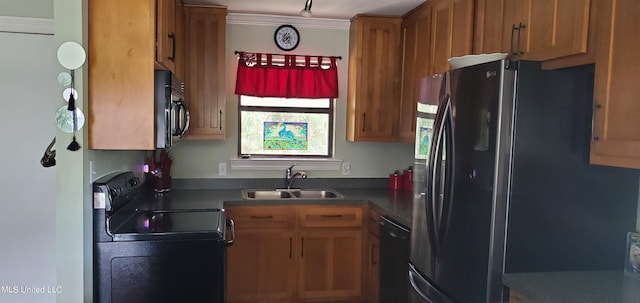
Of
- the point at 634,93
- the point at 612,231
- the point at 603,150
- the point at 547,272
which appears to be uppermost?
the point at 634,93

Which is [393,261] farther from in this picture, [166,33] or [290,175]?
[166,33]

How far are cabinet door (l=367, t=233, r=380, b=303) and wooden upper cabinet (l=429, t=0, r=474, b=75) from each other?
4.19ft

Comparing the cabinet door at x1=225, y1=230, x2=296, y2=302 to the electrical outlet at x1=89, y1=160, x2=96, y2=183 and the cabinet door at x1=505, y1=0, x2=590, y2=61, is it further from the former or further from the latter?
the cabinet door at x1=505, y1=0, x2=590, y2=61

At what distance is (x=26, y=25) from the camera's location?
2717mm

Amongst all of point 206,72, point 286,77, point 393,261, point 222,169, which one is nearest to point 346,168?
point 286,77

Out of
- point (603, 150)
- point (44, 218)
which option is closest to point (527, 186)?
point (603, 150)

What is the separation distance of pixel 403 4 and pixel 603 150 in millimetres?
2061

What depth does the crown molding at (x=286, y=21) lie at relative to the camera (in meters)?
3.65

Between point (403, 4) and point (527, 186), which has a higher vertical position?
point (403, 4)

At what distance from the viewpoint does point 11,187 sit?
2.76 m

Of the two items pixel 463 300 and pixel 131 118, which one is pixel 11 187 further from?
pixel 463 300

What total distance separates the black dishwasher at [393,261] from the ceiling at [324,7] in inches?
61.2

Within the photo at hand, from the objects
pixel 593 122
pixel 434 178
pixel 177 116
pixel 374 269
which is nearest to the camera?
pixel 593 122

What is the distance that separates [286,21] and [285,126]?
2.90 feet
